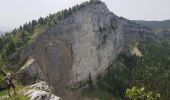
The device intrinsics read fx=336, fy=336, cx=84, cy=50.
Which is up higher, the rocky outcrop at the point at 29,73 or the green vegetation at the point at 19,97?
the green vegetation at the point at 19,97

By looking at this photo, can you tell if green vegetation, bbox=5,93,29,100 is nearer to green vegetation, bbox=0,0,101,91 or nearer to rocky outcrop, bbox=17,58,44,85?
rocky outcrop, bbox=17,58,44,85

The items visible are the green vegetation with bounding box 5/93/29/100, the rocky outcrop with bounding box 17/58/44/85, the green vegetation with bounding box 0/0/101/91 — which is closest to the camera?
the green vegetation with bounding box 5/93/29/100

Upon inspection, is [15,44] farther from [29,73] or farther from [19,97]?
[19,97]

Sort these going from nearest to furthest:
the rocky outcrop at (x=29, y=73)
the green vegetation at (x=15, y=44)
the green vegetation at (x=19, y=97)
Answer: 1. the green vegetation at (x=19, y=97)
2. the rocky outcrop at (x=29, y=73)
3. the green vegetation at (x=15, y=44)

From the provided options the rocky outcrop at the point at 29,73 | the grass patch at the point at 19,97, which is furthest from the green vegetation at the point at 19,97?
the rocky outcrop at the point at 29,73

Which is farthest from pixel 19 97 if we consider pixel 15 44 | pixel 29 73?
pixel 15 44

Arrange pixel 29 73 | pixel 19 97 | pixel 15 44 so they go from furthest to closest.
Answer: pixel 15 44 < pixel 29 73 < pixel 19 97

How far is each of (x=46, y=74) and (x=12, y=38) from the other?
26187 mm

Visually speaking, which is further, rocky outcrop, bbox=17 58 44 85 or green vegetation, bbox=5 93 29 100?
rocky outcrop, bbox=17 58 44 85

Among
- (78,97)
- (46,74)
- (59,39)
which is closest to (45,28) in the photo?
(59,39)

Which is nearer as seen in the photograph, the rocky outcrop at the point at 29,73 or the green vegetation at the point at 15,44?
the rocky outcrop at the point at 29,73

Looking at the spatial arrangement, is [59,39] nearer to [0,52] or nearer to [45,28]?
[45,28]

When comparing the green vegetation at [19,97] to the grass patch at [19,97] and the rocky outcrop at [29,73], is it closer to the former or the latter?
the grass patch at [19,97]

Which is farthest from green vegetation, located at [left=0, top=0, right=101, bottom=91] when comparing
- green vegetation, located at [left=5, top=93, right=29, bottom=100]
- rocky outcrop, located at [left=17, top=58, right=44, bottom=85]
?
green vegetation, located at [left=5, top=93, right=29, bottom=100]
